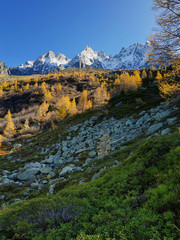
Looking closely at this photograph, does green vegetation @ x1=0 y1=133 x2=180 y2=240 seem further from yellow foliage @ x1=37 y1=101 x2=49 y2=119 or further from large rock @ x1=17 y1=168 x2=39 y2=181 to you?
yellow foliage @ x1=37 y1=101 x2=49 y2=119

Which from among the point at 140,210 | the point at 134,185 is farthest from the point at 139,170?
the point at 140,210

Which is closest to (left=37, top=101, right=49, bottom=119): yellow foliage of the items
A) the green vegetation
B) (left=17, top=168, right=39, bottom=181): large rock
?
(left=17, top=168, right=39, bottom=181): large rock

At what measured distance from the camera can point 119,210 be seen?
12.6 ft

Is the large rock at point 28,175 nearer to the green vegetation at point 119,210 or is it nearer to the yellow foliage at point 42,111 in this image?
the green vegetation at point 119,210

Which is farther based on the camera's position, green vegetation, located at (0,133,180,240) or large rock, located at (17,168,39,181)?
large rock, located at (17,168,39,181)

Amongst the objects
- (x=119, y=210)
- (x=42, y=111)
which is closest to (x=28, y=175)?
(x=119, y=210)

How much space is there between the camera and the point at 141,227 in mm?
2723

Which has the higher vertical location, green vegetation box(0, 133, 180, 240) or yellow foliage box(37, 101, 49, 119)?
yellow foliage box(37, 101, 49, 119)

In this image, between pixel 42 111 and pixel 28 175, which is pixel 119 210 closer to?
pixel 28 175

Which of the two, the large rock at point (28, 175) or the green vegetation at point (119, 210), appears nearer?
the green vegetation at point (119, 210)

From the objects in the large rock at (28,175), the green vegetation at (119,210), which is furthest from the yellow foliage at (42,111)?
the green vegetation at (119,210)

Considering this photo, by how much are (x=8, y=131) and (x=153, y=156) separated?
62453 mm

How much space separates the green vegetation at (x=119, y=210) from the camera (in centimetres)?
286

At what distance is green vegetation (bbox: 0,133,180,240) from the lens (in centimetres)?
286
